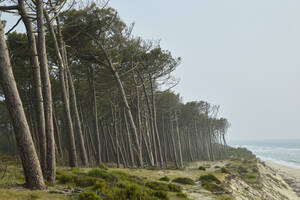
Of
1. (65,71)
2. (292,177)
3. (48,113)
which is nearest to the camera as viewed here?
(48,113)

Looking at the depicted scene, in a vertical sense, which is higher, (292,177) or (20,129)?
(20,129)

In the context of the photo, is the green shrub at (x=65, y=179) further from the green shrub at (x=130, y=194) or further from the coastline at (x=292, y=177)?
the coastline at (x=292, y=177)

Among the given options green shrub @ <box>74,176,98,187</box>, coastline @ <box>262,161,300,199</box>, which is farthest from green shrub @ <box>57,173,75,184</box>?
coastline @ <box>262,161,300,199</box>

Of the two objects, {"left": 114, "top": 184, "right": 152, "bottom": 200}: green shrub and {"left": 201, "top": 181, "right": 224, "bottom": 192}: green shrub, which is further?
{"left": 201, "top": 181, "right": 224, "bottom": 192}: green shrub

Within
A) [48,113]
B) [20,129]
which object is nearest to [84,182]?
[48,113]

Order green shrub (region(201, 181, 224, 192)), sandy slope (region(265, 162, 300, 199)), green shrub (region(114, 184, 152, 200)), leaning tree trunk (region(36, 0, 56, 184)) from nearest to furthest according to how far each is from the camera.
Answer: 1. green shrub (region(114, 184, 152, 200))
2. leaning tree trunk (region(36, 0, 56, 184))
3. green shrub (region(201, 181, 224, 192))
4. sandy slope (region(265, 162, 300, 199))

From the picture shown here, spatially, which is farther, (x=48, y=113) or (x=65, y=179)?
(x=65, y=179)

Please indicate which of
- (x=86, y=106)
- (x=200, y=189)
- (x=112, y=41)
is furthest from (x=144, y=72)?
(x=200, y=189)

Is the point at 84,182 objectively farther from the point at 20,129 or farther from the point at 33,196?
the point at 20,129

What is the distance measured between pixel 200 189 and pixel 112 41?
39.3 ft

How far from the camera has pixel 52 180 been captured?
253 inches

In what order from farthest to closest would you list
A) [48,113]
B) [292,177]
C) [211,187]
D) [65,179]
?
[292,177] → [211,187] → [65,179] → [48,113]

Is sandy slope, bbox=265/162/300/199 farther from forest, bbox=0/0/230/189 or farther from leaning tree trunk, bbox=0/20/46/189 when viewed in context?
leaning tree trunk, bbox=0/20/46/189

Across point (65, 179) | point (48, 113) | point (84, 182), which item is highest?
point (48, 113)
